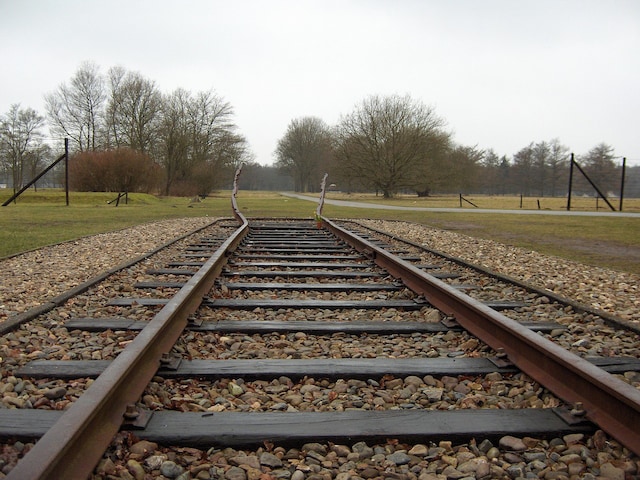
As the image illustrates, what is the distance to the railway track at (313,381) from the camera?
186 centimetres

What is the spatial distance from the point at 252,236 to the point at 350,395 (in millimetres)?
7252

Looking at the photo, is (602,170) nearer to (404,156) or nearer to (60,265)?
(404,156)

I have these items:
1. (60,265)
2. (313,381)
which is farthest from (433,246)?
(313,381)

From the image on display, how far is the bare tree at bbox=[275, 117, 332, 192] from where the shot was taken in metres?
72.0

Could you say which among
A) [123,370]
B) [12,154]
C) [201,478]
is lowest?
[201,478]

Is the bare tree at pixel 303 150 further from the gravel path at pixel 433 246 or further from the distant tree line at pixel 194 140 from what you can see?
the gravel path at pixel 433 246

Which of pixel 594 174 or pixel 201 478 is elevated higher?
pixel 594 174

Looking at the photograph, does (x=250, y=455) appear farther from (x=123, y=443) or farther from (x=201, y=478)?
(x=123, y=443)

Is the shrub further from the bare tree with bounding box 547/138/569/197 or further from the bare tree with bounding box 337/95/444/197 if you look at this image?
the bare tree with bounding box 547/138/569/197

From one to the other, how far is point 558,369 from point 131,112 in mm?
45554

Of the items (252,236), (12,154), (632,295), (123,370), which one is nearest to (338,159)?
(12,154)

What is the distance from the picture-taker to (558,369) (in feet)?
7.67

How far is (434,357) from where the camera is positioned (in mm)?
2844

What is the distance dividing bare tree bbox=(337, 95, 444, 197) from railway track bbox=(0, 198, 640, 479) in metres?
40.6
